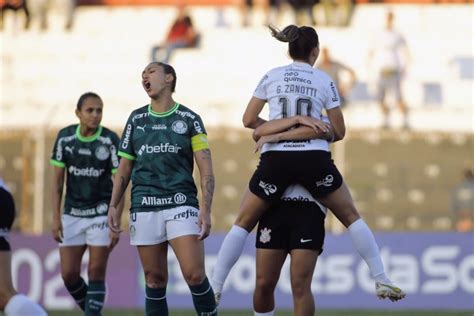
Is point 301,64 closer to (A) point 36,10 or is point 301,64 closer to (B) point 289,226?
(B) point 289,226

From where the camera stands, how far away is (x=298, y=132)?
9633mm

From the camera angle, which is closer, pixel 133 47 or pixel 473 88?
pixel 473 88

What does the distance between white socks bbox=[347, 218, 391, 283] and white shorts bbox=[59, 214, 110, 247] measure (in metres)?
3.40

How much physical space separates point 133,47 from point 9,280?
15.5 m

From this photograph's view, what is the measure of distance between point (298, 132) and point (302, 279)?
1085mm

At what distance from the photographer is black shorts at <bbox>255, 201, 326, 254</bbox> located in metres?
9.80

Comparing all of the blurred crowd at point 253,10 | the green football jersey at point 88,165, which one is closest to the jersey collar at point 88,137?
the green football jersey at point 88,165

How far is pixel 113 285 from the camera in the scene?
1816 cm

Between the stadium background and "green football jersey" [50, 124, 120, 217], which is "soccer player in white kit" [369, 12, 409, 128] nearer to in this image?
the stadium background

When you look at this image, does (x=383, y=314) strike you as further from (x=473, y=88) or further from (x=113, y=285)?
(x=473, y=88)

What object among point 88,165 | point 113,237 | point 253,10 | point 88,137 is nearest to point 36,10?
point 253,10

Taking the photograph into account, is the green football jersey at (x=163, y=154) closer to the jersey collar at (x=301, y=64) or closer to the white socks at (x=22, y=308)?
the jersey collar at (x=301, y=64)

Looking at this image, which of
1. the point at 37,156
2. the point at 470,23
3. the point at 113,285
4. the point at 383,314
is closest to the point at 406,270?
the point at 383,314

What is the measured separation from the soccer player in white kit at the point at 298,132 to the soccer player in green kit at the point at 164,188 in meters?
0.51
